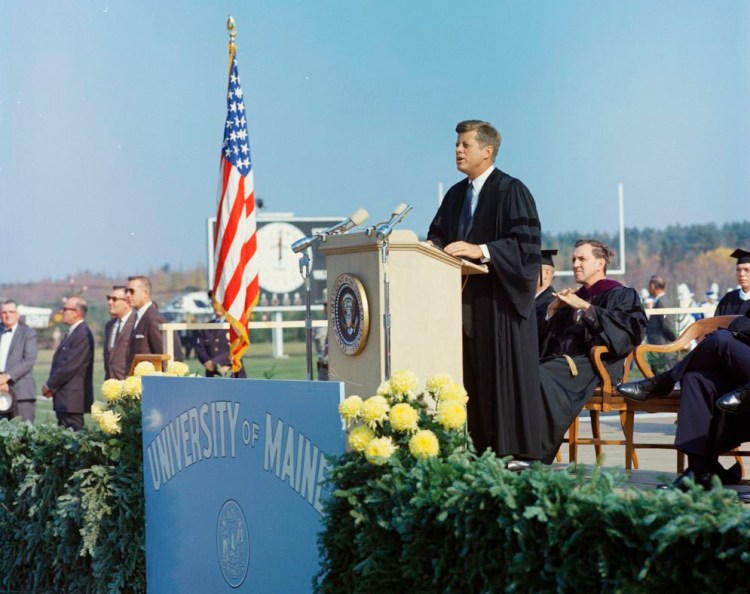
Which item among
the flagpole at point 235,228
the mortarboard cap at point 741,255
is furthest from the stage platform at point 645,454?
the flagpole at point 235,228

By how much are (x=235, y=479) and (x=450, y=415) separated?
1.21m

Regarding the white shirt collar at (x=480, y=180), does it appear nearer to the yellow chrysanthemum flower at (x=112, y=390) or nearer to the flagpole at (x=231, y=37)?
the yellow chrysanthemum flower at (x=112, y=390)

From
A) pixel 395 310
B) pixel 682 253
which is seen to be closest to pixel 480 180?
pixel 395 310

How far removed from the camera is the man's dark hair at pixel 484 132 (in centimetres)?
568

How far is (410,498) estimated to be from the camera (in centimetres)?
382

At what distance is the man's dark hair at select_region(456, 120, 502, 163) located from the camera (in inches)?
224

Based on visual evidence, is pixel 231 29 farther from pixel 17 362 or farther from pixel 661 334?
pixel 661 334

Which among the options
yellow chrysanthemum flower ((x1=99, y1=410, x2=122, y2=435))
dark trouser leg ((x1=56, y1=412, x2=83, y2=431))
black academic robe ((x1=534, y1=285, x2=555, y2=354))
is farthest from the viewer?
dark trouser leg ((x1=56, y1=412, x2=83, y2=431))

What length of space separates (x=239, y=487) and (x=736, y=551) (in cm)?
255

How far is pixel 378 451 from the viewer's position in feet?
13.0

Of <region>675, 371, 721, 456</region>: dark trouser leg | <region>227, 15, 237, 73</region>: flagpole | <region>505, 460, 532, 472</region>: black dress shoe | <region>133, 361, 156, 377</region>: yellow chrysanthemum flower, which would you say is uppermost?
<region>227, 15, 237, 73</region>: flagpole

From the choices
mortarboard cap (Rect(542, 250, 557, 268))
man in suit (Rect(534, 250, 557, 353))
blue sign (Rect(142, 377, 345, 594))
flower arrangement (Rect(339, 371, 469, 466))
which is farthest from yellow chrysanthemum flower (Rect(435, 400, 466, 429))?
mortarboard cap (Rect(542, 250, 557, 268))

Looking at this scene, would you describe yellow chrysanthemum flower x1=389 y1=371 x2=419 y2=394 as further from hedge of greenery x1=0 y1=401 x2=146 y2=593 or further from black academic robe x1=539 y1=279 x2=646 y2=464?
black academic robe x1=539 y1=279 x2=646 y2=464

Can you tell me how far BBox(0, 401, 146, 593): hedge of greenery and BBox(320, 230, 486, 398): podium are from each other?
1427mm
